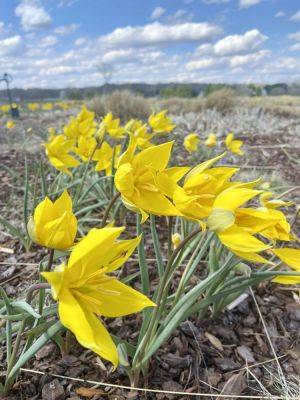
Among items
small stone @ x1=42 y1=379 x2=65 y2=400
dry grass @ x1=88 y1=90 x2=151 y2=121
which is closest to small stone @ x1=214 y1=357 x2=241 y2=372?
small stone @ x1=42 y1=379 x2=65 y2=400

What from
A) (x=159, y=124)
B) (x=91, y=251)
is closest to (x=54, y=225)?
(x=91, y=251)

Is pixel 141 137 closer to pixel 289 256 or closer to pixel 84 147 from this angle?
pixel 84 147

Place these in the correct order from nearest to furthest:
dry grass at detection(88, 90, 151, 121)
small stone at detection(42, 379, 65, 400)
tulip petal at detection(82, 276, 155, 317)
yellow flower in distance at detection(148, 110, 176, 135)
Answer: tulip petal at detection(82, 276, 155, 317), small stone at detection(42, 379, 65, 400), yellow flower in distance at detection(148, 110, 176, 135), dry grass at detection(88, 90, 151, 121)

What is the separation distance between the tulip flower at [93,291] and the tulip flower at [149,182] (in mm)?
216

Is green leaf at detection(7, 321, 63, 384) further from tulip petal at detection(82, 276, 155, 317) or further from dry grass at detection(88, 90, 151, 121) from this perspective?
dry grass at detection(88, 90, 151, 121)

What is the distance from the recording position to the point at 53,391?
1.43 m

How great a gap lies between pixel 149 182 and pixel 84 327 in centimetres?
50

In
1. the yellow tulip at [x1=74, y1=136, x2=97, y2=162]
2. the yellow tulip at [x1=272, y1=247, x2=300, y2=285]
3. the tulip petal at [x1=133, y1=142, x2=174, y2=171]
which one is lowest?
the yellow tulip at [x1=272, y1=247, x2=300, y2=285]

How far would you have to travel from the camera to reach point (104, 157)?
2.64 meters

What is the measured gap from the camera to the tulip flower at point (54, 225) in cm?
98

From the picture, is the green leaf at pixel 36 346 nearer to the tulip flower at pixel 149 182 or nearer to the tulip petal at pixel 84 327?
the tulip petal at pixel 84 327

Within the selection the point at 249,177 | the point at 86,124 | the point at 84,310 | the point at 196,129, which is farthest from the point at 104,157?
the point at 196,129

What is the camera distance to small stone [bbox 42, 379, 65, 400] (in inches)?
55.5

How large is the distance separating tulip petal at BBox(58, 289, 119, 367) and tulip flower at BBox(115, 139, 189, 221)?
35cm
